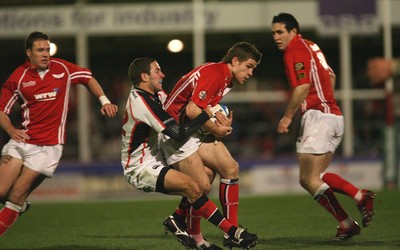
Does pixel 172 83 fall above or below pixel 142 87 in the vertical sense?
below

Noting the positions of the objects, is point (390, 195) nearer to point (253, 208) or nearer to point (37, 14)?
point (253, 208)

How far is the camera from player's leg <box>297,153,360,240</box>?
8953 millimetres

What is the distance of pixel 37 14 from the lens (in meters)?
19.3

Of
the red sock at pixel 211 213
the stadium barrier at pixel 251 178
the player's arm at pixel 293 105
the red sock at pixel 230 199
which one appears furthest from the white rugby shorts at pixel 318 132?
the stadium barrier at pixel 251 178

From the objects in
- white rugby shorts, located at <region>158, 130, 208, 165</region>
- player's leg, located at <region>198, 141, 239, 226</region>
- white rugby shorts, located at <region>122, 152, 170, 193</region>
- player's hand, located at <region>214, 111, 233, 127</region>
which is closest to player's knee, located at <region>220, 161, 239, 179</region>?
player's leg, located at <region>198, 141, 239, 226</region>

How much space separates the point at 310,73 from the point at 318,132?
0.59 meters

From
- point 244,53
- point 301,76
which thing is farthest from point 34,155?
point 301,76

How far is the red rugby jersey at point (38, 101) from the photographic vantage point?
8.88 meters

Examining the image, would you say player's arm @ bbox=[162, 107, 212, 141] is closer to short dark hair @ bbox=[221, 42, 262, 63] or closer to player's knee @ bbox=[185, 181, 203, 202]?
player's knee @ bbox=[185, 181, 203, 202]

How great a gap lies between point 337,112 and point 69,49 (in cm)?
1449

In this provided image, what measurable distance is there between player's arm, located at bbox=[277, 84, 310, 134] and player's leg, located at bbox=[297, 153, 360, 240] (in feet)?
1.68

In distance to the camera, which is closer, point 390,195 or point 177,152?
point 177,152

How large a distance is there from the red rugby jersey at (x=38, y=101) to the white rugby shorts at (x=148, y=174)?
3.91 feet

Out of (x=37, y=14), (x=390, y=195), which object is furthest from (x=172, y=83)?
(x=390, y=195)
